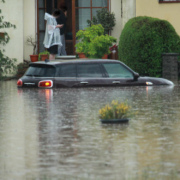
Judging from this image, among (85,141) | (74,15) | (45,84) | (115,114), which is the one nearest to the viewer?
(85,141)

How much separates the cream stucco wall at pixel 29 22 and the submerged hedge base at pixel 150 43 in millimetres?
5842

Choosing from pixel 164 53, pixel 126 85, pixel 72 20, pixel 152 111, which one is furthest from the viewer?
pixel 72 20

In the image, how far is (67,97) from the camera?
1602cm

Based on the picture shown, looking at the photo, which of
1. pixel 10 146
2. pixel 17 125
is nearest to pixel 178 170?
pixel 10 146

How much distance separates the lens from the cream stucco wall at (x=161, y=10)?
86.6 feet

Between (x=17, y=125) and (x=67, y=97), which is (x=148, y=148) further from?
(x=67, y=97)

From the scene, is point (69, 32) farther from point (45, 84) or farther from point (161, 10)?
point (45, 84)

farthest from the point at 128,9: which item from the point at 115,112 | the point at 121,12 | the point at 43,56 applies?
the point at 115,112

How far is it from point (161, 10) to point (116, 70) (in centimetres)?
839

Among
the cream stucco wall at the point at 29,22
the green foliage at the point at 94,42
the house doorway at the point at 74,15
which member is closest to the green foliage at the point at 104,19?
the house doorway at the point at 74,15

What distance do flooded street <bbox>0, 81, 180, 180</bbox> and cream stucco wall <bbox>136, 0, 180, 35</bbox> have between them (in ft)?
38.5

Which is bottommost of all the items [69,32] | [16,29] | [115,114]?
[115,114]

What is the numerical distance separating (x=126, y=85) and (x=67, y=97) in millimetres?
3536

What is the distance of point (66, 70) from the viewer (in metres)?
18.6
